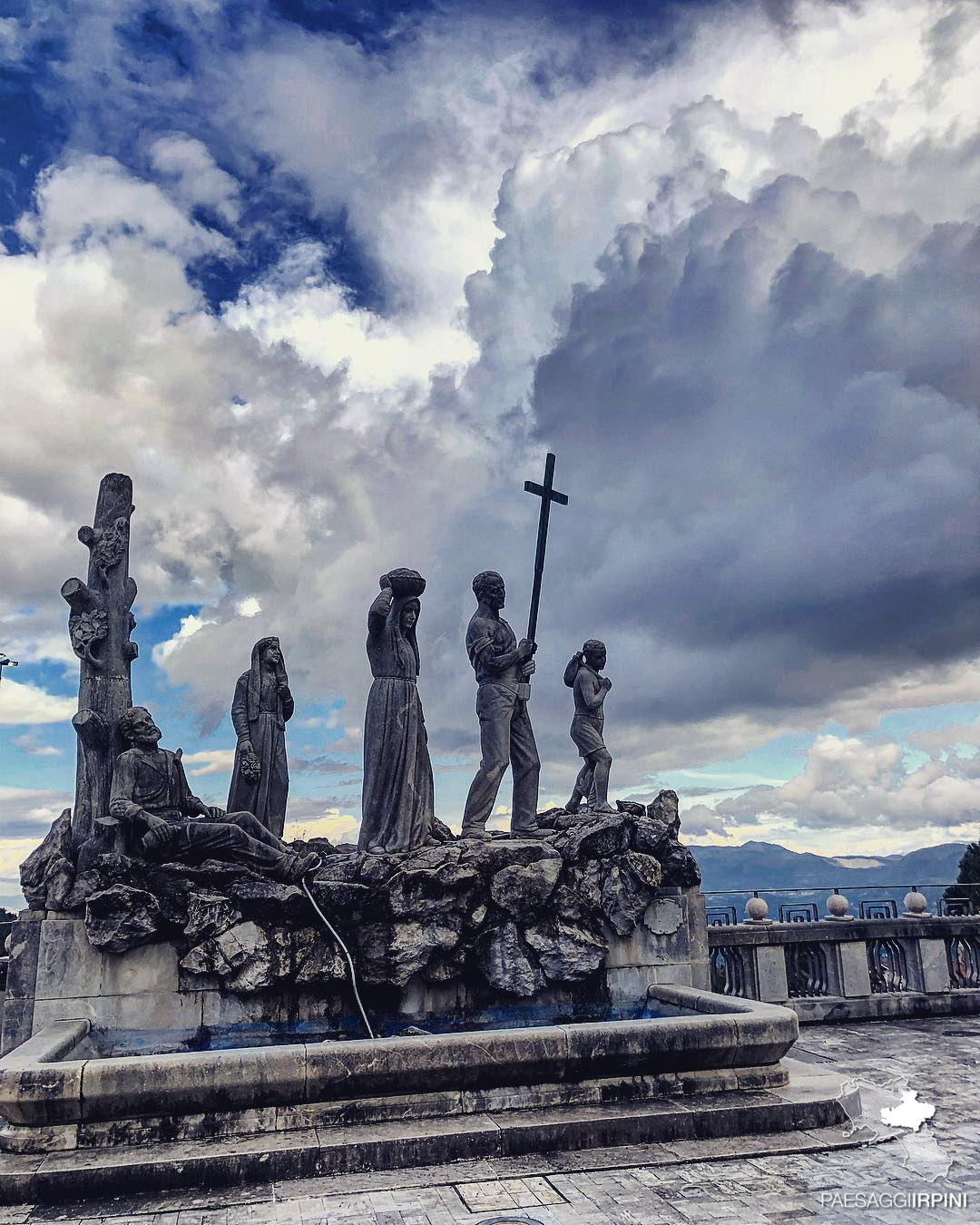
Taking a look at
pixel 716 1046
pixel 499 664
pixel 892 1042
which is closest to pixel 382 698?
pixel 499 664

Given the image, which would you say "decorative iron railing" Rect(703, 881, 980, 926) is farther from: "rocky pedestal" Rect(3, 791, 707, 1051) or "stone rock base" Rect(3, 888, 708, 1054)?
"stone rock base" Rect(3, 888, 708, 1054)

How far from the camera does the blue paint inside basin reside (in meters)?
8.39

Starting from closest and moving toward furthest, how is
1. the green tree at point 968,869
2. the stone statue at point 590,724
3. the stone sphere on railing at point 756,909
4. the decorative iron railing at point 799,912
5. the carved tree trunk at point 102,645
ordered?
the carved tree trunk at point 102,645
the stone statue at point 590,724
the stone sphere on railing at point 756,909
the decorative iron railing at point 799,912
the green tree at point 968,869

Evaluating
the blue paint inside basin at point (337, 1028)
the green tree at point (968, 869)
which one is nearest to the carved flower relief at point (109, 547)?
the blue paint inside basin at point (337, 1028)

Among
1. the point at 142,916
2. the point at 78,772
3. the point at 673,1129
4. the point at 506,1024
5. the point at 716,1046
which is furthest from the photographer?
the point at 78,772

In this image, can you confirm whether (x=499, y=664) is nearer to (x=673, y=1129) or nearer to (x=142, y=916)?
(x=142, y=916)

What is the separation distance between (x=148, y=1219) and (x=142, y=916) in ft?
11.1

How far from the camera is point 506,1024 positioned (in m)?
9.21

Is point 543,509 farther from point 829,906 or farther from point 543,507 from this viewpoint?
point 829,906

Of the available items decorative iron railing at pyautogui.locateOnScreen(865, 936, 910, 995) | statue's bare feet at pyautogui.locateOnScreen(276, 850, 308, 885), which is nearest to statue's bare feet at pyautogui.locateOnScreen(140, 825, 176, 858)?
statue's bare feet at pyautogui.locateOnScreen(276, 850, 308, 885)

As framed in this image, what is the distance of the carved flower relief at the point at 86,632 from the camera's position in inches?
410

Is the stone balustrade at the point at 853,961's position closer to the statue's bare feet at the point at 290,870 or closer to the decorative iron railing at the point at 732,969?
the decorative iron railing at the point at 732,969

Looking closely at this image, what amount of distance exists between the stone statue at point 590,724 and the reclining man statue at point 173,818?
422 cm

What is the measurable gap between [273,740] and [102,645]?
2242mm
